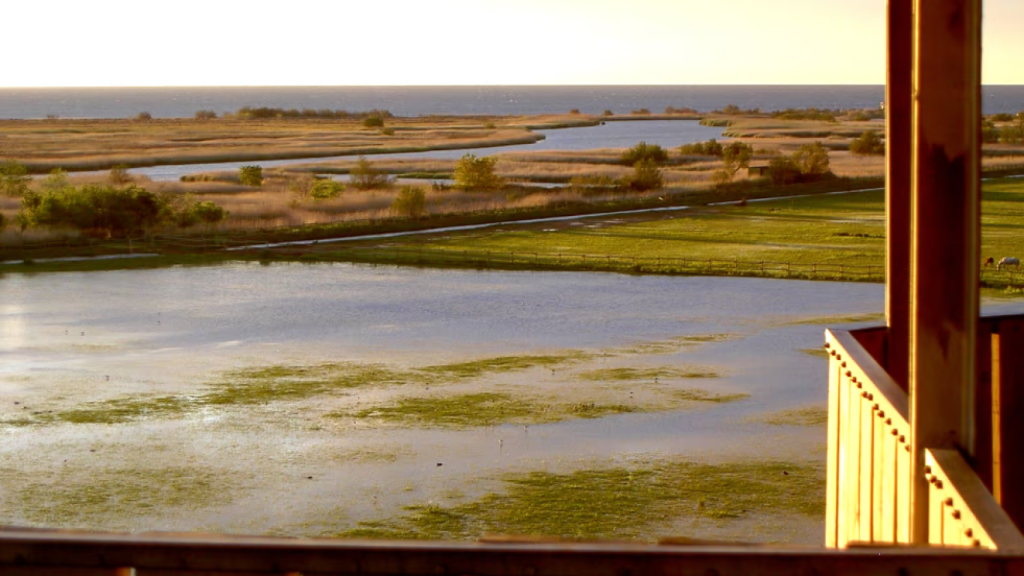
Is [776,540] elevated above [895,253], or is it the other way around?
[895,253]

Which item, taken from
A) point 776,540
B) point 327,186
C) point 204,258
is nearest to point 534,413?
point 776,540

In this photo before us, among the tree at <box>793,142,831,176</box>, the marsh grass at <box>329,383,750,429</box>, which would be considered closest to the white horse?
the marsh grass at <box>329,383,750,429</box>

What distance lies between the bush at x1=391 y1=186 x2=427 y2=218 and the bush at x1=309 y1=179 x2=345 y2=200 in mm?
5622

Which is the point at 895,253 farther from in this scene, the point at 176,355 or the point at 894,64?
the point at 176,355

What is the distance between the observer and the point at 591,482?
2025 centimetres

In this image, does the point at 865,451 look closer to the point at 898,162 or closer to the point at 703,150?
the point at 898,162

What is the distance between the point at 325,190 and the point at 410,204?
8.28 meters

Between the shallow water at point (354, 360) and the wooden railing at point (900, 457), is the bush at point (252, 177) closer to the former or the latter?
the shallow water at point (354, 360)

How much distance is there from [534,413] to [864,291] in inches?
730

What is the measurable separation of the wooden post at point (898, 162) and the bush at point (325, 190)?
61034 mm

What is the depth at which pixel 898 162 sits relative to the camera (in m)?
6.66

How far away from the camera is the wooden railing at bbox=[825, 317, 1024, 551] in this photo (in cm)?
425

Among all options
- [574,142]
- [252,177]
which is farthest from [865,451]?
[574,142]

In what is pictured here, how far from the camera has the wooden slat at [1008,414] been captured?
665 cm
